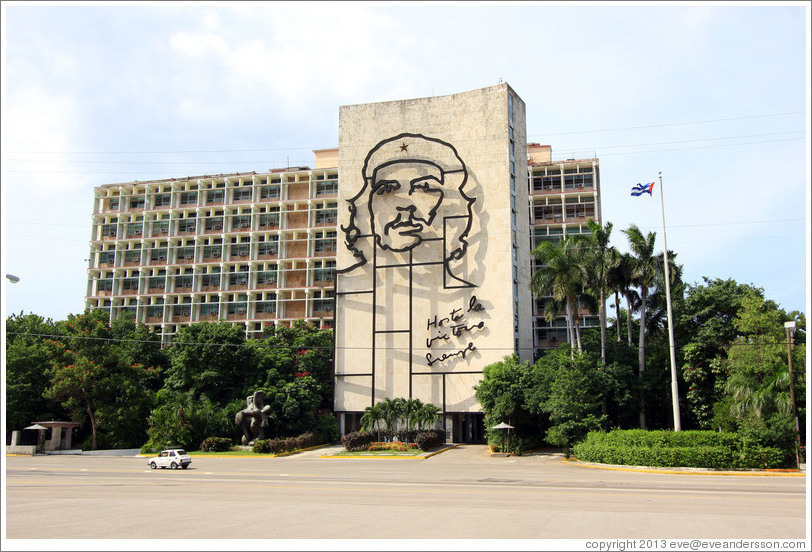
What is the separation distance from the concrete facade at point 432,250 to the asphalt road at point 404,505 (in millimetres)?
26445

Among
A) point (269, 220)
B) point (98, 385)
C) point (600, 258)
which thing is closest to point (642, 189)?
point (600, 258)

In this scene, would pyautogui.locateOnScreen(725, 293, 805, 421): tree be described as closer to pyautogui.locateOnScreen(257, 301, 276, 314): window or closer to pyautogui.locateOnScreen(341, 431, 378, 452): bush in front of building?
pyautogui.locateOnScreen(341, 431, 378, 452): bush in front of building

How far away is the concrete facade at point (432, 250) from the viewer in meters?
63.1

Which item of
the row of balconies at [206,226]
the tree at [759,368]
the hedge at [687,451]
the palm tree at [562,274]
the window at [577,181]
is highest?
the window at [577,181]

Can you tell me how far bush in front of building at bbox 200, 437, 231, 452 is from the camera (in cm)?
5325

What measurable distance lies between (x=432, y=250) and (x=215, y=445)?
2808 cm

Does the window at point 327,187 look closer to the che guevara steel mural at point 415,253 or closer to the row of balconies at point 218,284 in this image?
the row of balconies at point 218,284

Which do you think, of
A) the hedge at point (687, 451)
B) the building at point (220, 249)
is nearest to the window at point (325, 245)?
the building at point (220, 249)

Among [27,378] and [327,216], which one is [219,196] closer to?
[327,216]

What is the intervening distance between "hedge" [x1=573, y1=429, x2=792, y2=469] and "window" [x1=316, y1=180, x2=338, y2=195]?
68.7 m

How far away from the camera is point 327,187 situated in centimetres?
10088

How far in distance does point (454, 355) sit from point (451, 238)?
11958 millimetres

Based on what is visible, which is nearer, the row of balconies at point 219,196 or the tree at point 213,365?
the tree at point 213,365

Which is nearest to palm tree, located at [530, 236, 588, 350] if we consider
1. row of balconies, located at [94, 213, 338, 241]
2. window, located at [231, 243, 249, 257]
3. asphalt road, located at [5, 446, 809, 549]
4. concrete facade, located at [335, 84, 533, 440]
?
concrete facade, located at [335, 84, 533, 440]
